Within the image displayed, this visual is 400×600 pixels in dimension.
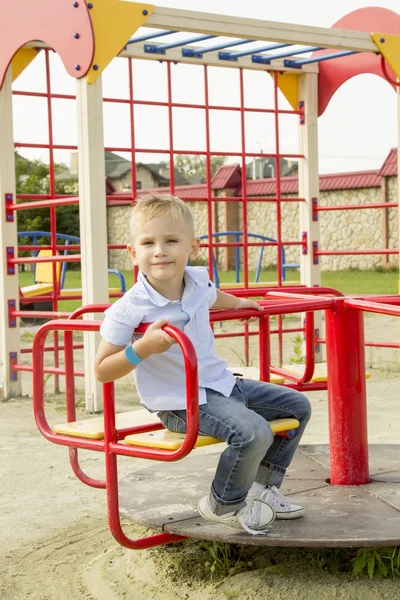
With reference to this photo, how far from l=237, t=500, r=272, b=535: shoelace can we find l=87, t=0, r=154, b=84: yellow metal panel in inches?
143

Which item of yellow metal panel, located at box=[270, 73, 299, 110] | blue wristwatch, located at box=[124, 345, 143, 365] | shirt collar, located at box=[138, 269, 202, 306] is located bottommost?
blue wristwatch, located at box=[124, 345, 143, 365]

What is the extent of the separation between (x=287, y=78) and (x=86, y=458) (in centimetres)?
434

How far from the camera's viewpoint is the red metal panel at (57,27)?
5660 mm

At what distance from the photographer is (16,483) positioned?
4.42 m

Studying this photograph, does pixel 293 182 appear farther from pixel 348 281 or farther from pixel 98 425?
pixel 98 425

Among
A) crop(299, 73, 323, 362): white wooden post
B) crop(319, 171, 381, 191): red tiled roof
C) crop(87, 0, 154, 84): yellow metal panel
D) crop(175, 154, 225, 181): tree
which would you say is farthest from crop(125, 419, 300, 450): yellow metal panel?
crop(175, 154, 225, 181): tree

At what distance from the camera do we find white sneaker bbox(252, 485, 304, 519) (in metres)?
2.91

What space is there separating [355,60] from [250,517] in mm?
5772

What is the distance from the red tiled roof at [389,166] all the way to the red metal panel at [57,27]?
17.6 m

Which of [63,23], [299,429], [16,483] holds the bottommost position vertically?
[16,483]

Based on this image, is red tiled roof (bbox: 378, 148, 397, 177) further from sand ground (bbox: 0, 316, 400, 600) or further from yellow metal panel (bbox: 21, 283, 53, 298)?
sand ground (bbox: 0, 316, 400, 600)

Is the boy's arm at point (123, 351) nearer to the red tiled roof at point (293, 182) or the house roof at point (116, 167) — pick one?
the red tiled roof at point (293, 182)

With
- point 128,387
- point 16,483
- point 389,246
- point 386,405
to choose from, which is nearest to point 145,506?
point 16,483

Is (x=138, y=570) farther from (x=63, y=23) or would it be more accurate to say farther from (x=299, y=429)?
(x=63, y=23)
